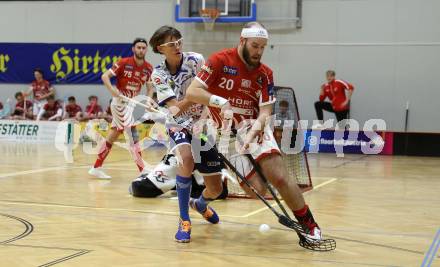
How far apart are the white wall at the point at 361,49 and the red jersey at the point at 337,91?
937mm

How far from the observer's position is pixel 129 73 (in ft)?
33.3

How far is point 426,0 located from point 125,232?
14.3 meters

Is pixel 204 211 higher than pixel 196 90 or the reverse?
the reverse

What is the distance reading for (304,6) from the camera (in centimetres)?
1877

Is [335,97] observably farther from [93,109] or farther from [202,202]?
[202,202]

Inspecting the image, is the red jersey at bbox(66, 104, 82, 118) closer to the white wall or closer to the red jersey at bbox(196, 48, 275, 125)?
the white wall

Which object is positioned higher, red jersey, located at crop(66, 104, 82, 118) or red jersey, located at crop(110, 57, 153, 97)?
red jersey, located at crop(110, 57, 153, 97)

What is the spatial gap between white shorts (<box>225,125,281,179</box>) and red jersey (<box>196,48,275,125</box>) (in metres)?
0.24

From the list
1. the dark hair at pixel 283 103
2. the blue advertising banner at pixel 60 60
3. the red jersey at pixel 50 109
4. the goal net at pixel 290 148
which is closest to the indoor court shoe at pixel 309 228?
the goal net at pixel 290 148

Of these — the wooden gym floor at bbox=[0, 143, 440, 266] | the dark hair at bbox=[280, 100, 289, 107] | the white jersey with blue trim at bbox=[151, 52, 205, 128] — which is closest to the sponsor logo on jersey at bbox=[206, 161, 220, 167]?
the white jersey with blue trim at bbox=[151, 52, 205, 128]

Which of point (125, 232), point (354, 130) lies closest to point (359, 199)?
point (125, 232)

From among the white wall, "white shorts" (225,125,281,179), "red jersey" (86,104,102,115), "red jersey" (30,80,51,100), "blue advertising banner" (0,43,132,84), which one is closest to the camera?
"white shorts" (225,125,281,179)

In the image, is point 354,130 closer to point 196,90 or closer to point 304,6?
point 304,6

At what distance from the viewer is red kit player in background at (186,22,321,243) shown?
5.32 metres
